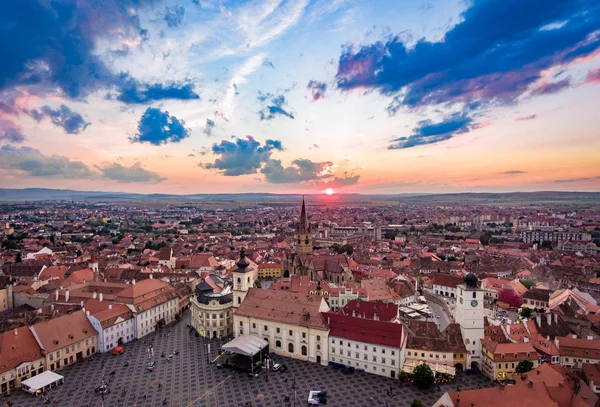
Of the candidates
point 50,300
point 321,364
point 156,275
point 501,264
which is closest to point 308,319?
point 321,364

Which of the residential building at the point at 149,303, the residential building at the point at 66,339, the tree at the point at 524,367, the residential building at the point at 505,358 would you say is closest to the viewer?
the tree at the point at 524,367

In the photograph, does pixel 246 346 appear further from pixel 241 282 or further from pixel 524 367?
pixel 524 367

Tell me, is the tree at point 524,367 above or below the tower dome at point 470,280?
below

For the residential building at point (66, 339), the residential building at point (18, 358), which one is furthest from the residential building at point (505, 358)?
the residential building at point (18, 358)

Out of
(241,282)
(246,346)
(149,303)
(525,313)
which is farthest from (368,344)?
(525,313)

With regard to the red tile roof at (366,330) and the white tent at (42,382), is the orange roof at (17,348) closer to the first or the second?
the white tent at (42,382)

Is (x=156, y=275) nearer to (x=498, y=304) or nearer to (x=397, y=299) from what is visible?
(x=397, y=299)
